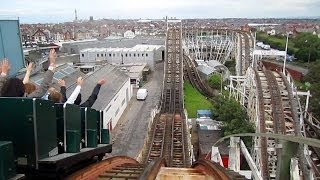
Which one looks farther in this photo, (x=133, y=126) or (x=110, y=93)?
(x=110, y=93)

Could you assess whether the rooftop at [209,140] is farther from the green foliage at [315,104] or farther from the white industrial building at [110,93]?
the green foliage at [315,104]

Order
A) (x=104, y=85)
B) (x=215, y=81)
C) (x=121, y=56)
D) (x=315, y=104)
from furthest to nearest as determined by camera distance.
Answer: (x=121, y=56), (x=215, y=81), (x=315, y=104), (x=104, y=85)

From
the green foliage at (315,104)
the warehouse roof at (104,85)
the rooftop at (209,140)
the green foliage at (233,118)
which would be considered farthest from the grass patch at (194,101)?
the green foliage at (315,104)

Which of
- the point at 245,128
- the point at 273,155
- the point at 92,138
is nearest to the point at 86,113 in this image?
the point at 92,138

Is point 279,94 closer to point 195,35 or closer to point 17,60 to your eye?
point 17,60

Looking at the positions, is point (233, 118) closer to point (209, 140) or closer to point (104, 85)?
point (209, 140)

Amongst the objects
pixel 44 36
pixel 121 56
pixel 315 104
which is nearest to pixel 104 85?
pixel 315 104

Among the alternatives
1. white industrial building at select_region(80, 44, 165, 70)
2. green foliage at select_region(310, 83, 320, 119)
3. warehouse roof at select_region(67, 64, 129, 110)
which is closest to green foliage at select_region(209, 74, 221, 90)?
white industrial building at select_region(80, 44, 165, 70)
